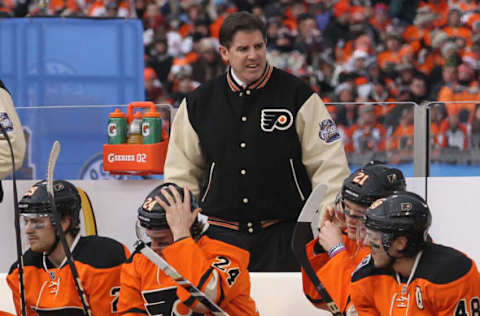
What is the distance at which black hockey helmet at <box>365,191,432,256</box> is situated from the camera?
10.1 ft

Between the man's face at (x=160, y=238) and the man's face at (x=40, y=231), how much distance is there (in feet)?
1.72

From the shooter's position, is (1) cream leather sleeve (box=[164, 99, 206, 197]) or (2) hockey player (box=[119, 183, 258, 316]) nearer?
(2) hockey player (box=[119, 183, 258, 316])

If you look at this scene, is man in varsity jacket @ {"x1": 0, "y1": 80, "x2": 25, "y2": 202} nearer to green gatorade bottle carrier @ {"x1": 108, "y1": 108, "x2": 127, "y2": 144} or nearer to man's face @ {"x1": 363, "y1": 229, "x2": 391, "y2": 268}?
green gatorade bottle carrier @ {"x1": 108, "y1": 108, "x2": 127, "y2": 144}

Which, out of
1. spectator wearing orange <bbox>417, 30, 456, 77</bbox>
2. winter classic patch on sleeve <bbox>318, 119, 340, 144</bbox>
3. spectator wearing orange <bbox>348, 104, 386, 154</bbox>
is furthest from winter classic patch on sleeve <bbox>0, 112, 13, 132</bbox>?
spectator wearing orange <bbox>417, 30, 456, 77</bbox>

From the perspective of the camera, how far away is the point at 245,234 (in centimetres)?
429

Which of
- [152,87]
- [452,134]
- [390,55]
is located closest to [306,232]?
[452,134]

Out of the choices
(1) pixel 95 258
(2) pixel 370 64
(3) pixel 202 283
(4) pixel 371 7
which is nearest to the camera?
(3) pixel 202 283

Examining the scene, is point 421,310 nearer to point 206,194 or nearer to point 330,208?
point 330,208

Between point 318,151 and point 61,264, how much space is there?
1329 mm

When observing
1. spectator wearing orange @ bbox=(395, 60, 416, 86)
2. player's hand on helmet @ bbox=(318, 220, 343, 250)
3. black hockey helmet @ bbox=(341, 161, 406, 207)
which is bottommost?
player's hand on helmet @ bbox=(318, 220, 343, 250)

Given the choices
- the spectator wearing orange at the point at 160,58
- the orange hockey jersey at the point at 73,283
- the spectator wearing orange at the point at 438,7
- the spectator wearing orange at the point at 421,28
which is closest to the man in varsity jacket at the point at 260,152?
the orange hockey jersey at the point at 73,283

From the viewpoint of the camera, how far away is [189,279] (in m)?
3.29

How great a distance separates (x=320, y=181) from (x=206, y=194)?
550 mm

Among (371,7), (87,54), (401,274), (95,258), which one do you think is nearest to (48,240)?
(95,258)
